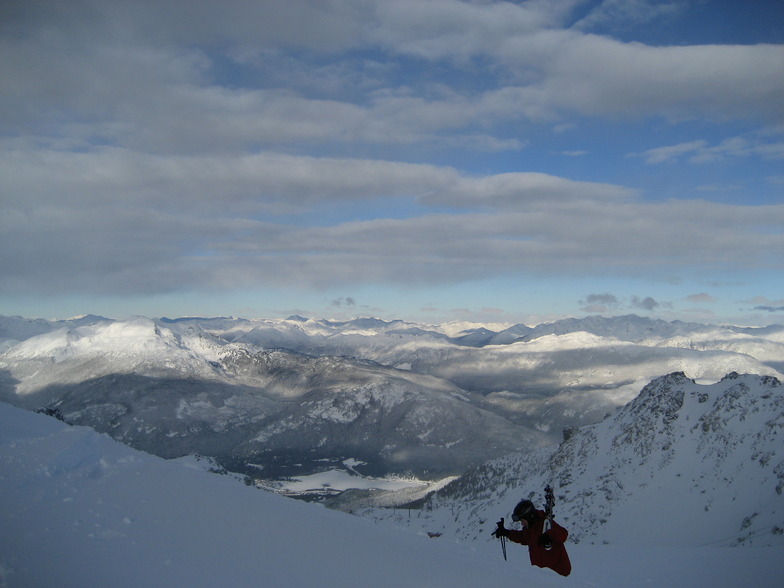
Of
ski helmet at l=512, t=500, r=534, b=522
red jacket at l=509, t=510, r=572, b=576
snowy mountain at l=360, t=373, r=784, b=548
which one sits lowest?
snowy mountain at l=360, t=373, r=784, b=548

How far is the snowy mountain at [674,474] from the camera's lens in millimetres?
71050

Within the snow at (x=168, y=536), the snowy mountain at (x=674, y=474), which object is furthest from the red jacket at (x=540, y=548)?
the snowy mountain at (x=674, y=474)

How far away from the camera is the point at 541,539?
16.6 m

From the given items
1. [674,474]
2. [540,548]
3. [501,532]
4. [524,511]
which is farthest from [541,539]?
[674,474]

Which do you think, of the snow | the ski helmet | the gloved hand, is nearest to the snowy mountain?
the gloved hand

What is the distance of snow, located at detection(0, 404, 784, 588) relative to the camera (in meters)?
12.7

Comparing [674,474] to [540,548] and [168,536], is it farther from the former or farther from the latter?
[168,536]

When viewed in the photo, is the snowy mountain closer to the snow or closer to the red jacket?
the red jacket

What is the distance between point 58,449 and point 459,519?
126m

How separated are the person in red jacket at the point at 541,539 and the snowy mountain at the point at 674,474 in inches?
2020

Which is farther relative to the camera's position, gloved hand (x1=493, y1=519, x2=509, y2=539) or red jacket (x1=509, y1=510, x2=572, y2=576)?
gloved hand (x1=493, y1=519, x2=509, y2=539)

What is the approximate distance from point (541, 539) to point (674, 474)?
3631 inches

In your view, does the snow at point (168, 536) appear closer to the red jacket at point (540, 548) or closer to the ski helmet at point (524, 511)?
the red jacket at point (540, 548)

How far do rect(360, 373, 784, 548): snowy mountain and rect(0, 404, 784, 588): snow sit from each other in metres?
55.0
